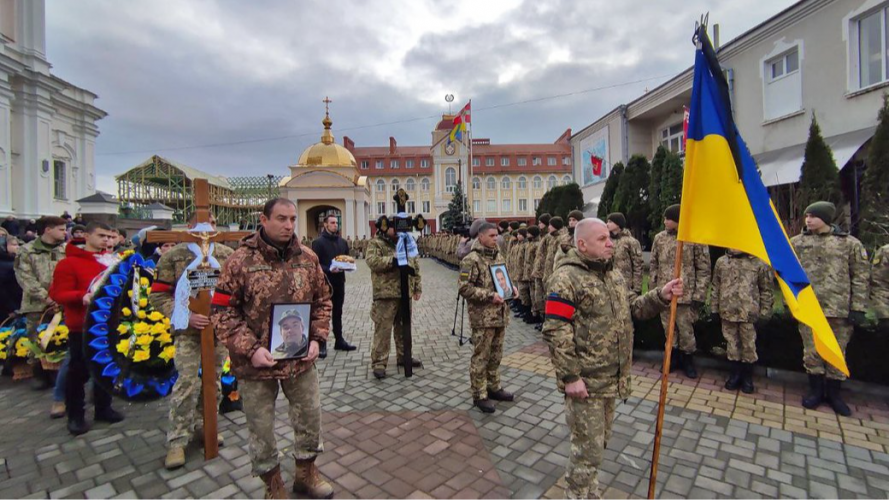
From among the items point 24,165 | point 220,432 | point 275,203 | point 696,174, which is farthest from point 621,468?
point 24,165

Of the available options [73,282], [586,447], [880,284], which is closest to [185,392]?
[73,282]

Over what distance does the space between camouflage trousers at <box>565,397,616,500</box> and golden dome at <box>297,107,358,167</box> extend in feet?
139

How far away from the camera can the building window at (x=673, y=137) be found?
16.6 metres

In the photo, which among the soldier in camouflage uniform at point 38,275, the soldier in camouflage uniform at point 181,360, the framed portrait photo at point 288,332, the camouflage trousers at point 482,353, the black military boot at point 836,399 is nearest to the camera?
the framed portrait photo at point 288,332

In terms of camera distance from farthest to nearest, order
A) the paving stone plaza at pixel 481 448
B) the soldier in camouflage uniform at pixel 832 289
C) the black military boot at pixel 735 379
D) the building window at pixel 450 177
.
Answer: the building window at pixel 450 177
the black military boot at pixel 735 379
the soldier in camouflage uniform at pixel 832 289
the paving stone plaza at pixel 481 448

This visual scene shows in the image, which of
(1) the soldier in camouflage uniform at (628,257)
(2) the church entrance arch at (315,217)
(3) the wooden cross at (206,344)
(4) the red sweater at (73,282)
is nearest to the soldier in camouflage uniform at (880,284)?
(1) the soldier in camouflage uniform at (628,257)

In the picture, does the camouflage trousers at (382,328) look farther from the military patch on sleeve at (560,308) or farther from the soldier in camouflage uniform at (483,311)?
the military patch on sleeve at (560,308)

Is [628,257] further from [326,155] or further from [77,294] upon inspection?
[326,155]

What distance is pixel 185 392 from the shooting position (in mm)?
3619

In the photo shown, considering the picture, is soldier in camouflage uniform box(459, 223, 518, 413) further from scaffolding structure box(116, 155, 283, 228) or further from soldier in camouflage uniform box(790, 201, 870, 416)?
scaffolding structure box(116, 155, 283, 228)

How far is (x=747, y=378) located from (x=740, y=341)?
438mm

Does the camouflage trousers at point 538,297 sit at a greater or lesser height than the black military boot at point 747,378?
greater

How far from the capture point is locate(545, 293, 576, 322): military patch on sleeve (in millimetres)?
2668

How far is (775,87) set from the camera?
39.6 ft
